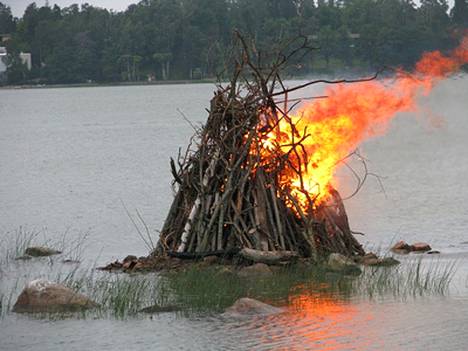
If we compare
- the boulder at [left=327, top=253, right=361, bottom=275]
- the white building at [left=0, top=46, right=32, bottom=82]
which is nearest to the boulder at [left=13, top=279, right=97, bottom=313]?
the boulder at [left=327, top=253, right=361, bottom=275]

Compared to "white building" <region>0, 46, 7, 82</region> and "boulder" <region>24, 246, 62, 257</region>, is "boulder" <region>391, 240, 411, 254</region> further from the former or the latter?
"white building" <region>0, 46, 7, 82</region>

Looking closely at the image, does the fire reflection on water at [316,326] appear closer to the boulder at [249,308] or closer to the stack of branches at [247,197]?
the boulder at [249,308]

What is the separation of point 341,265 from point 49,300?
4.66 meters

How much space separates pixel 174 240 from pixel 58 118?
Result: 328 ft

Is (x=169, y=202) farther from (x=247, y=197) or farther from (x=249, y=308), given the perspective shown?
(x=249, y=308)

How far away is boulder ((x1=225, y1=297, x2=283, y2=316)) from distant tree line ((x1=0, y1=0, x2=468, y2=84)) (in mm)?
5005

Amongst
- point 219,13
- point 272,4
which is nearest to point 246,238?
point 272,4

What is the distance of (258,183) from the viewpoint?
19.9 meters

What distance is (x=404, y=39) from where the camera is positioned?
3619 centimetres

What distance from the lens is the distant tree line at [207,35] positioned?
32.3 m

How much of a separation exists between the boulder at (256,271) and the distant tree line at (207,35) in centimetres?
353

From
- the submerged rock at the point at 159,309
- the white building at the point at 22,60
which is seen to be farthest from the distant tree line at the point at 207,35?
the submerged rock at the point at 159,309

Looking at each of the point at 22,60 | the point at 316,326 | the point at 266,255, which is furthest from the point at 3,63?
the point at 316,326

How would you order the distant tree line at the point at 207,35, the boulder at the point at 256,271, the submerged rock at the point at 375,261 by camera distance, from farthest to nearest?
the distant tree line at the point at 207,35
the submerged rock at the point at 375,261
the boulder at the point at 256,271
